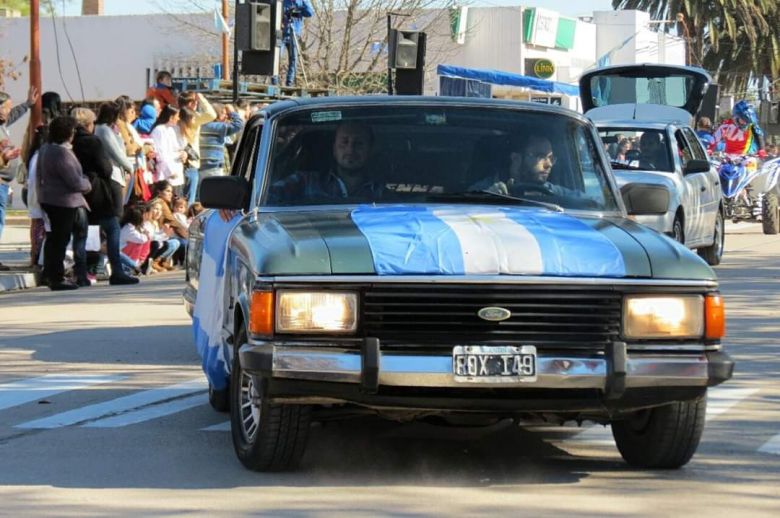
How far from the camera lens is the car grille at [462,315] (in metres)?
6.80

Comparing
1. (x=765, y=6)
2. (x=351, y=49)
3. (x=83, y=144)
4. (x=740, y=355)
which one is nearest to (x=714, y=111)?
(x=351, y=49)

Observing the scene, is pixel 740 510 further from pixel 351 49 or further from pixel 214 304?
pixel 351 49

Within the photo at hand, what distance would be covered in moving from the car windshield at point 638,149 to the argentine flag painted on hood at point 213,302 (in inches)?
433

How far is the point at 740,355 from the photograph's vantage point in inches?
478

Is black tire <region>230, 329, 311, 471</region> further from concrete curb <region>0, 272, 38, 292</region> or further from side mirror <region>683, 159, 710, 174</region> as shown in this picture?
concrete curb <region>0, 272, 38, 292</region>

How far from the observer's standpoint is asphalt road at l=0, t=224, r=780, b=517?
22.2ft

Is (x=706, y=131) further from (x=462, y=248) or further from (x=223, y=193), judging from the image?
(x=462, y=248)

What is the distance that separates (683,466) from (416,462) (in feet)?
3.99

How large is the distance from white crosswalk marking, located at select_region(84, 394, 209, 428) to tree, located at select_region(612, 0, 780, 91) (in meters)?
55.6

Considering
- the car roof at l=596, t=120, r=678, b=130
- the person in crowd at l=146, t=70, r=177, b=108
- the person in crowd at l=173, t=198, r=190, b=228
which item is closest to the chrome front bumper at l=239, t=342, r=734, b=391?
the car roof at l=596, t=120, r=678, b=130

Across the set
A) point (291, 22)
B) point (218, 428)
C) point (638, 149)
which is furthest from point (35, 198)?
point (291, 22)

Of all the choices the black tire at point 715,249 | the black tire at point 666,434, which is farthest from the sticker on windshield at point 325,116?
the black tire at point 715,249

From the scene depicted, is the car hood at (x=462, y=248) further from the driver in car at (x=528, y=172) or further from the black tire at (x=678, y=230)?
the black tire at (x=678, y=230)

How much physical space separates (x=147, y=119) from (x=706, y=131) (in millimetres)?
14168
